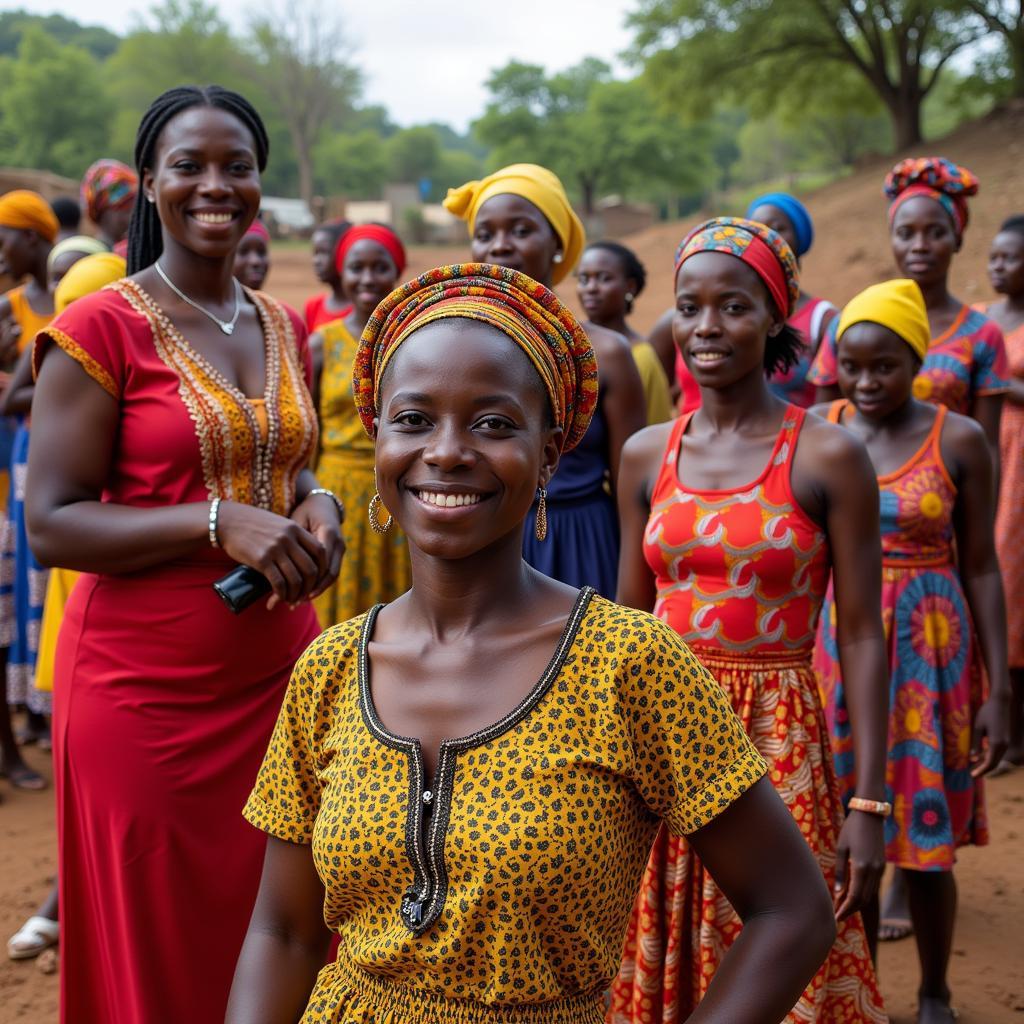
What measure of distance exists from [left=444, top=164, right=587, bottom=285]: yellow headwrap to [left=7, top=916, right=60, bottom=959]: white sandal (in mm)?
2947

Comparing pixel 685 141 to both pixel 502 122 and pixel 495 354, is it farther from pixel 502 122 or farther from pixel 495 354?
pixel 495 354

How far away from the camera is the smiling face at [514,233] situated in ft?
13.1

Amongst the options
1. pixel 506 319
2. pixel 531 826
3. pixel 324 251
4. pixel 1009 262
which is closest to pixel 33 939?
pixel 531 826

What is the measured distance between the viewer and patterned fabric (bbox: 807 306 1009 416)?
185 inches

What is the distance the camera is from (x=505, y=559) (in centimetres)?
179

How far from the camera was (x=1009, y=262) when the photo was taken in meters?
6.07

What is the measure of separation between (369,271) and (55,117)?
209 ft

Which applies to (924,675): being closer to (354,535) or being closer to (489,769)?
(489,769)

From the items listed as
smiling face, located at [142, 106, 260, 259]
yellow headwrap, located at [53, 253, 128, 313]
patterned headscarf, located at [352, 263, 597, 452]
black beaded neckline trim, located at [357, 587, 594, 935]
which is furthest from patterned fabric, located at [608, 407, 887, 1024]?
yellow headwrap, located at [53, 253, 128, 313]

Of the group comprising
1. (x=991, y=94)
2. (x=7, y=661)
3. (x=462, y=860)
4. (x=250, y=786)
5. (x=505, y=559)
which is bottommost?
(x=7, y=661)

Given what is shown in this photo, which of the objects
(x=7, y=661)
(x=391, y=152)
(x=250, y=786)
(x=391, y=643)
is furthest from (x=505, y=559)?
Answer: (x=391, y=152)

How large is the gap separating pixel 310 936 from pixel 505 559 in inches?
25.7

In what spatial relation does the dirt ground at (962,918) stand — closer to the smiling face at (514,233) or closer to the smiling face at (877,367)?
the smiling face at (877,367)

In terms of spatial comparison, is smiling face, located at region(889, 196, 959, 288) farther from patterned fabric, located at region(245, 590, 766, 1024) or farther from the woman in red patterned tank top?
patterned fabric, located at region(245, 590, 766, 1024)
